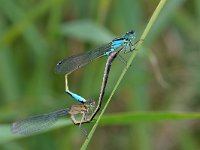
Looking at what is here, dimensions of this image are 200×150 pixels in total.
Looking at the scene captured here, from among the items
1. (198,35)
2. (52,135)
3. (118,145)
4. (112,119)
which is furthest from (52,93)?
(112,119)

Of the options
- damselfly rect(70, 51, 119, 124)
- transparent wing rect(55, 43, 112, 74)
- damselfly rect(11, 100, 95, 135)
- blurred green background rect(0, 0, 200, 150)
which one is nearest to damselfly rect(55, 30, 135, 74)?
transparent wing rect(55, 43, 112, 74)

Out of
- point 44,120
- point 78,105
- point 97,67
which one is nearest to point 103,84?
point 78,105

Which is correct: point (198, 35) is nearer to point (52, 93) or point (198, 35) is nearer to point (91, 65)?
point (91, 65)

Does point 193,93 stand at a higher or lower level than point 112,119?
higher

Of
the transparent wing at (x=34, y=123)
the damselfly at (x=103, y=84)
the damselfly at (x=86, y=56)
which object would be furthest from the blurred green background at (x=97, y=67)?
the transparent wing at (x=34, y=123)

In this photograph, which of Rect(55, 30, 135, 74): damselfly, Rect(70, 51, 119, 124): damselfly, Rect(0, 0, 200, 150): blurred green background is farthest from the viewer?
Rect(0, 0, 200, 150): blurred green background

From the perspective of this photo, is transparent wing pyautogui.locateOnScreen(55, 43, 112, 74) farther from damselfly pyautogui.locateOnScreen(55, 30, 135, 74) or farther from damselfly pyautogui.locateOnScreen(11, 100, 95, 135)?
damselfly pyautogui.locateOnScreen(11, 100, 95, 135)

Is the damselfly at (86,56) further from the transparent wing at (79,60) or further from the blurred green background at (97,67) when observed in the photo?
the blurred green background at (97,67)
